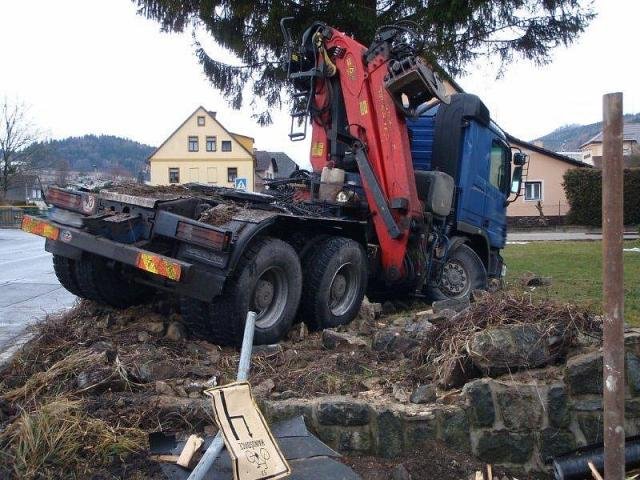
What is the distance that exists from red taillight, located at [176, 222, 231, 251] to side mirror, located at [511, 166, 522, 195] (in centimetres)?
632

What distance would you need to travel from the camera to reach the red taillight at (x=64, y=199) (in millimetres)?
6090

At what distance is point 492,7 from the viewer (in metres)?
12.6

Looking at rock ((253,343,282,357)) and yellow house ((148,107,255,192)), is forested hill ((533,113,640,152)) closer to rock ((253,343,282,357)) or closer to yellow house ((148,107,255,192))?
yellow house ((148,107,255,192))

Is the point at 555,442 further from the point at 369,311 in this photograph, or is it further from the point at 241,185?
the point at 241,185

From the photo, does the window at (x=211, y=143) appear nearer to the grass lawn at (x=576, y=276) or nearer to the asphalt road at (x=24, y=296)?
the asphalt road at (x=24, y=296)

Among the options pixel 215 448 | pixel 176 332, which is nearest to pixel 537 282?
pixel 176 332

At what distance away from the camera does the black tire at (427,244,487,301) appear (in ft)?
28.4

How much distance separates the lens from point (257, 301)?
588cm

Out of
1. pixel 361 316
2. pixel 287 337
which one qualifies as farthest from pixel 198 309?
pixel 361 316

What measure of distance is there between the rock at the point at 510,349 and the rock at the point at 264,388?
4.25ft

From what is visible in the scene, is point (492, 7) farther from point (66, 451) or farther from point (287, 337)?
point (66, 451)

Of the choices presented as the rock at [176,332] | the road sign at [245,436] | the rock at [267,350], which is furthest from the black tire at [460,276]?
the road sign at [245,436]

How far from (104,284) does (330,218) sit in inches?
88.6

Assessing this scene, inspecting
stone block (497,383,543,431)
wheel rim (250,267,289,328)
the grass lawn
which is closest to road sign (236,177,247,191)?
wheel rim (250,267,289,328)
